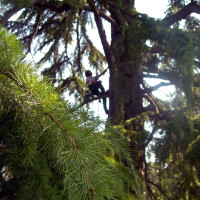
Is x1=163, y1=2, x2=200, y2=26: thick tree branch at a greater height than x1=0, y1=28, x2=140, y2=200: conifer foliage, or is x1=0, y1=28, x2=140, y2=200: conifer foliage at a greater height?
x1=163, y1=2, x2=200, y2=26: thick tree branch

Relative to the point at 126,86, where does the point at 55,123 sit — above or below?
below

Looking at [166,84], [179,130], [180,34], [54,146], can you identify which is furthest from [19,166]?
[166,84]

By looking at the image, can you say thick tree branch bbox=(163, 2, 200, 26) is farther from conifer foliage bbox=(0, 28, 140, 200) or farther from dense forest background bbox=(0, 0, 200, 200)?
conifer foliage bbox=(0, 28, 140, 200)

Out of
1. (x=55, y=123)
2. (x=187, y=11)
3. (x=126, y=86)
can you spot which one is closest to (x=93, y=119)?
(x=55, y=123)

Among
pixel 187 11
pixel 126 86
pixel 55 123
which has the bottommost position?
pixel 55 123

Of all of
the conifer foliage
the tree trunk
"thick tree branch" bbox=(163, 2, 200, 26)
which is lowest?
the conifer foliage

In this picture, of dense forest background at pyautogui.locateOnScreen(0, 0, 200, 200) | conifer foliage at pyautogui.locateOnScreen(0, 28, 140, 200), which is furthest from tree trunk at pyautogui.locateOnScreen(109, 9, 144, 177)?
conifer foliage at pyautogui.locateOnScreen(0, 28, 140, 200)

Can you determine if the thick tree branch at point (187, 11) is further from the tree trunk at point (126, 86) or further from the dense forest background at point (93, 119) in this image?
the tree trunk at point (126, 86)

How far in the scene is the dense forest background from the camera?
27.4 inches

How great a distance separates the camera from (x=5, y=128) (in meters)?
1.01

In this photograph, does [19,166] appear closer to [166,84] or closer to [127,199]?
[127,199]

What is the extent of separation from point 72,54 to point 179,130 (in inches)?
145

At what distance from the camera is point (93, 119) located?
91 centimetres

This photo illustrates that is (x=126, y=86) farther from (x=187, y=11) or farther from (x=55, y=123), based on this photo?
(x=55, y=123)
